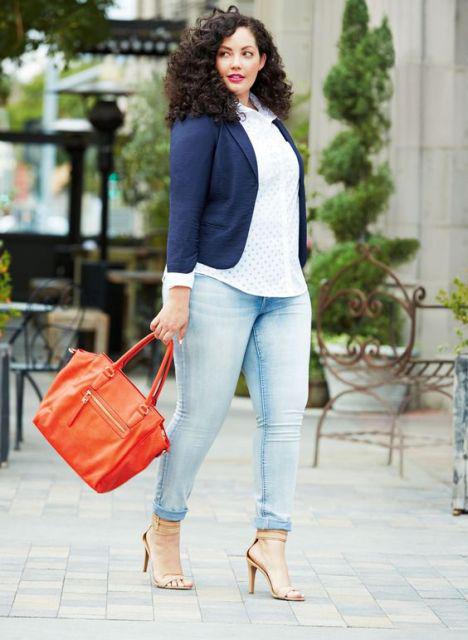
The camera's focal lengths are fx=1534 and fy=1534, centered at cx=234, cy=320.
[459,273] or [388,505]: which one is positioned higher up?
Result: [459,273]

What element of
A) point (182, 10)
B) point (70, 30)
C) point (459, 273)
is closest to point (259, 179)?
point (459, 273)

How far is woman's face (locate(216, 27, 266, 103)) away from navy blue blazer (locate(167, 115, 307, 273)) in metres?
0.17

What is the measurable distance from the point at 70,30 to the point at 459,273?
439 cm

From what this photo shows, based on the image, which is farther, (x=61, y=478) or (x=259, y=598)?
(x=61, y=478)

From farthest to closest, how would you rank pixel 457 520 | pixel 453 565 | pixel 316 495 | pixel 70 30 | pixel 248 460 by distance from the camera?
pixel 70 30, pixel 248 460, pixel 316 495, pixel 457 520, pixel 453 565

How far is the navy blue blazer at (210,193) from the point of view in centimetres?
484

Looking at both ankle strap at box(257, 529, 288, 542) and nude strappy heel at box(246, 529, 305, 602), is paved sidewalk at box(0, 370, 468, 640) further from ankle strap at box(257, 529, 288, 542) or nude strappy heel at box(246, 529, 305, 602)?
ankle strap at box(257, 529, 288, 542)

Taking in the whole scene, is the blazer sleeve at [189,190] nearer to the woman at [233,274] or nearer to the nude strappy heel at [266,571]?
the woman at [233,274]

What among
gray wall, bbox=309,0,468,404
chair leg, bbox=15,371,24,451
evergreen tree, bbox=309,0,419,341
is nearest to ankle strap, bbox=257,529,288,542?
chair leg, bbox=15,371,24,451

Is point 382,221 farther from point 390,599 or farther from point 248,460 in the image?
point 390,599

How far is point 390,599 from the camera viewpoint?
515 cm

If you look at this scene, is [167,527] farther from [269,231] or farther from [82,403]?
[269,231]

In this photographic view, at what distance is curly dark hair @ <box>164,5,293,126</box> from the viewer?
493cm

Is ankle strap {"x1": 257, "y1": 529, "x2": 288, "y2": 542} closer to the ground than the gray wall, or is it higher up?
closer to the ground
